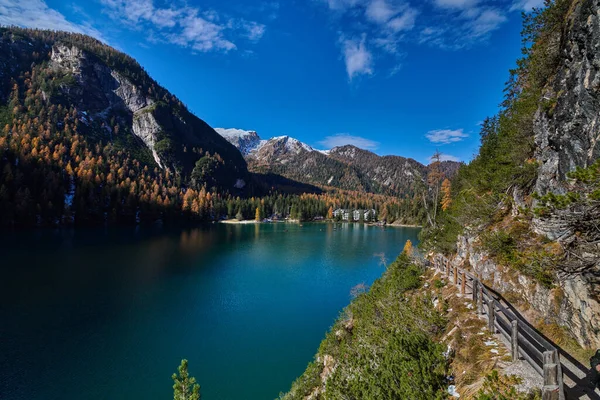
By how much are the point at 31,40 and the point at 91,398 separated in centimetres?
25904

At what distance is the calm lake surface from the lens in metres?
17.3

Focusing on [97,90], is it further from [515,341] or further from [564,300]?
[564,300]

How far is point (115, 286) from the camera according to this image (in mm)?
34031

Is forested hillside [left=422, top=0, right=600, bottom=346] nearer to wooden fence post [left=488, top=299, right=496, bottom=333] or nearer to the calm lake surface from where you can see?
wooden fence post [left=488, top=299, right=496, bottom=333]

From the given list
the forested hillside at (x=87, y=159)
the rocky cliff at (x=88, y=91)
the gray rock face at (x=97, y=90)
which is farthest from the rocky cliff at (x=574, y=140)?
the gray rock face at (x=97, y=90)

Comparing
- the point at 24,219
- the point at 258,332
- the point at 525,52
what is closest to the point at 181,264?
the point at 258,332

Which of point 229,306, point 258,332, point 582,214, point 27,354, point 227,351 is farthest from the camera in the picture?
point 229,306

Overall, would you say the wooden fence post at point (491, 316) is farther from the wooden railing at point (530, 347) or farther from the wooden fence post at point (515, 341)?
the wooden fence post at point (515, 341)

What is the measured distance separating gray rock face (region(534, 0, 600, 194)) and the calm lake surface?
18146 mm

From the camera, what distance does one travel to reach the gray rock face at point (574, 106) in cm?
969

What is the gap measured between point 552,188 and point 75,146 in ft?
516

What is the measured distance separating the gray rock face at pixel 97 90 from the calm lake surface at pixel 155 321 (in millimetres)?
154536

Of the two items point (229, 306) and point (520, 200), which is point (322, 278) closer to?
point (229, 306)

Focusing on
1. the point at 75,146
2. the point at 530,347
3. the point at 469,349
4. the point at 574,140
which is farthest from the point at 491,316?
the point at 75,146
